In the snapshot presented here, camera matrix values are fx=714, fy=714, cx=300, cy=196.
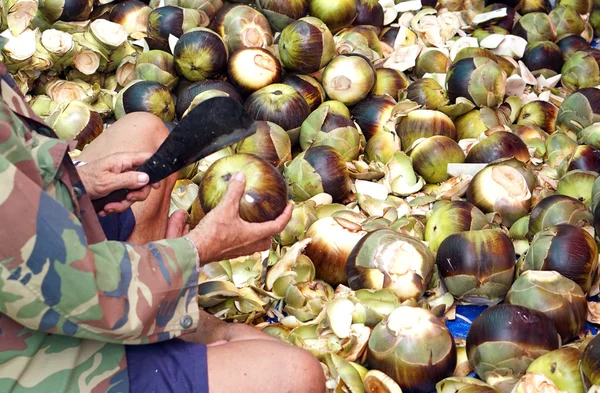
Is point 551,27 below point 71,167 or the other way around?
below

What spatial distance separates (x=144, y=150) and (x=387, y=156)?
1085 mm

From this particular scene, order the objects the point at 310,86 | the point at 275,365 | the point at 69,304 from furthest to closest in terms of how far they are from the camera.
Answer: the point at 310,86 → the point at 275,365 → the point at 69,304

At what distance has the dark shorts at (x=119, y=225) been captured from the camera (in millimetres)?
2055

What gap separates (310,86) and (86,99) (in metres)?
1.01

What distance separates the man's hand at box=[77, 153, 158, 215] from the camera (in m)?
1.83

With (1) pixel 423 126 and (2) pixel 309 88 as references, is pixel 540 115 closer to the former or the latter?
(1) pixel 423 126

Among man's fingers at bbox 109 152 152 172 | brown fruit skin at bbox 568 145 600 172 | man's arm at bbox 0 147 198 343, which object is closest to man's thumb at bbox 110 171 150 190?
man's fingers at bbox 109 152 152 172

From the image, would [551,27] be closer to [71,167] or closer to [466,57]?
[466,57]

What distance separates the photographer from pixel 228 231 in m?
1.66

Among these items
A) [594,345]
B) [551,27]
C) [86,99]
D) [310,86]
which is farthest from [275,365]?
[551,27]

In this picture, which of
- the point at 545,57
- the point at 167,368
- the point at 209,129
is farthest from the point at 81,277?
the point at 545,57

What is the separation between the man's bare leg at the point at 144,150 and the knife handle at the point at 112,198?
23 cm

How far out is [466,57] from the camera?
11.1ft

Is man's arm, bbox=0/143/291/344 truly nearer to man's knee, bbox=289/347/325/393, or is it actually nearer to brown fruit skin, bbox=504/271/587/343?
man's knee, bbox=289/347/325/393
